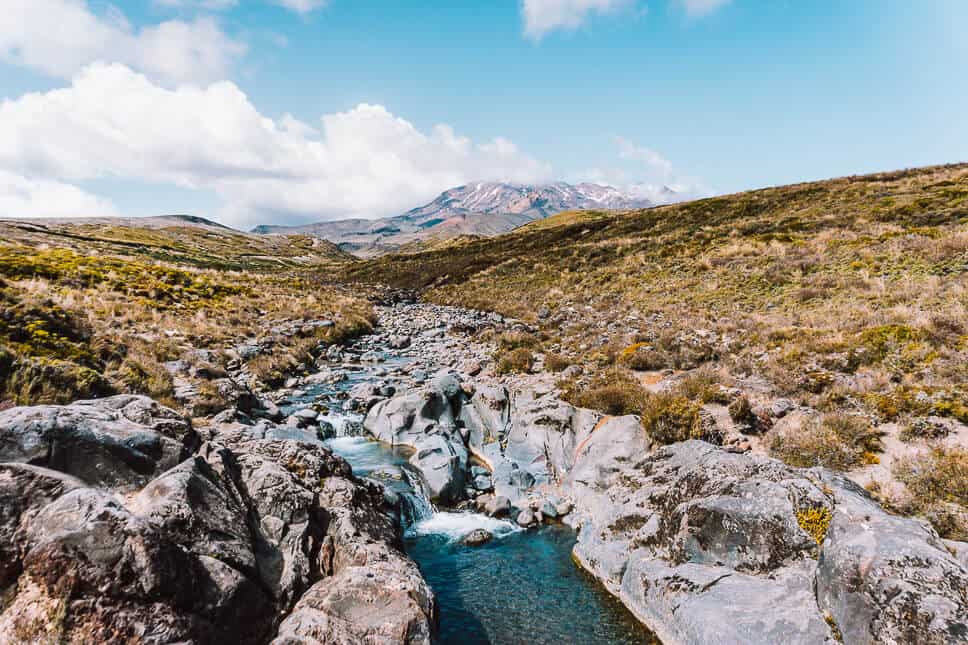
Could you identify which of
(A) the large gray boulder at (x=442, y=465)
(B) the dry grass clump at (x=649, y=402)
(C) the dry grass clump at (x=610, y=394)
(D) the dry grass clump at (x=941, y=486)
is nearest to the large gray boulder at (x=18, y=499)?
(A) the large gray boulder at (x=442, y=465)

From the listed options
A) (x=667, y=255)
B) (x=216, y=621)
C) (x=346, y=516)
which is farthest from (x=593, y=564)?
(x=667, y=255)

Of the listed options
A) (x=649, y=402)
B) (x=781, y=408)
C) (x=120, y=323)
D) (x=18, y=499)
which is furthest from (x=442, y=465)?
(x=120, y=323)

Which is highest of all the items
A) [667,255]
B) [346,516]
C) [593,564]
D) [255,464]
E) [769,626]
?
[667,255]

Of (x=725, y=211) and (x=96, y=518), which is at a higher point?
(x=725, y=211)

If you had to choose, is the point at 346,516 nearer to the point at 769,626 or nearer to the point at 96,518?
the point at 96,518

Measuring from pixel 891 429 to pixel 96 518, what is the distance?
1497 cm

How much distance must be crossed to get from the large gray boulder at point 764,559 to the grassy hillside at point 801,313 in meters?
2.41

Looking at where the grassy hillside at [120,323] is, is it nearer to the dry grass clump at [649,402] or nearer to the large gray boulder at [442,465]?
the large gray boulder at [442,465]

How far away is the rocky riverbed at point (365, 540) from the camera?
5.01 metres

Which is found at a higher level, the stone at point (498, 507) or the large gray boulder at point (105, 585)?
the large gray boulder at point (105, 585)

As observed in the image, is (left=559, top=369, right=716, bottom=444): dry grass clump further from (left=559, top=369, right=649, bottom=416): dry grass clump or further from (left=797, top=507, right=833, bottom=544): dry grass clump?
(left=797, top=507, right=833, bottom=544): dry grass clump

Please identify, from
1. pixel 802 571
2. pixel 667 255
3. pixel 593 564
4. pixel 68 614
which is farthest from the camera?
pixel 667 255

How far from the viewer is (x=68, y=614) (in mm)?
4617

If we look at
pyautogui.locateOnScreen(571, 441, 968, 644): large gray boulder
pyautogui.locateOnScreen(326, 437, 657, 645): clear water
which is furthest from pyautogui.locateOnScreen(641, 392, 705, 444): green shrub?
pyautogui.locateOnScreen(326, 437, 657, 645): clear water
